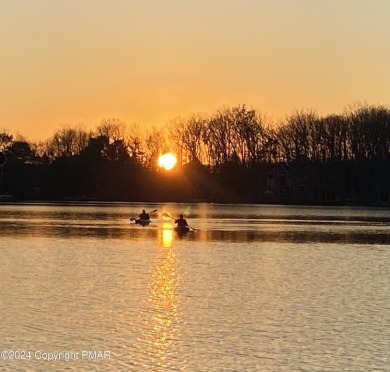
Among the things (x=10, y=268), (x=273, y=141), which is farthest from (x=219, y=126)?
(x=10, y=268)

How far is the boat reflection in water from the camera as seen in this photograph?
1503 cm

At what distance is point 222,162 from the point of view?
120m

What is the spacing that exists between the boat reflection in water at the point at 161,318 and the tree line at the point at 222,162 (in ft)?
244

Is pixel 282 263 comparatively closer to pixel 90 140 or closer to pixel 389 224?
pixel 389 224

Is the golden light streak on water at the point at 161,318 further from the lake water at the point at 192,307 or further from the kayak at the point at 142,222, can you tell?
the kayak at the point at 142,222

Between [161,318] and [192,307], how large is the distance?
1.69 m

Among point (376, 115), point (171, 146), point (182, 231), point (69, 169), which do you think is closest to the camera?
point (182, 231)

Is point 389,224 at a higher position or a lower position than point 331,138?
lower

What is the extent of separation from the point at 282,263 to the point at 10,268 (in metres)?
10.1

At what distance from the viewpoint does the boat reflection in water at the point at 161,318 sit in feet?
49.3

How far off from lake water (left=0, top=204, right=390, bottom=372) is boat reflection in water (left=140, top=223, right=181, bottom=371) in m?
0.03

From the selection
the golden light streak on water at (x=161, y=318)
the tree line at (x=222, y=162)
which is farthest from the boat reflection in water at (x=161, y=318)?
the tree line at (x=222, y=162)

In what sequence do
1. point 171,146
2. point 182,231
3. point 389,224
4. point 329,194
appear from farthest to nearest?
point 171,146 → point 329,194 → point 389,224 → point 182,231

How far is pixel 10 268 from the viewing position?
89.9 feet
